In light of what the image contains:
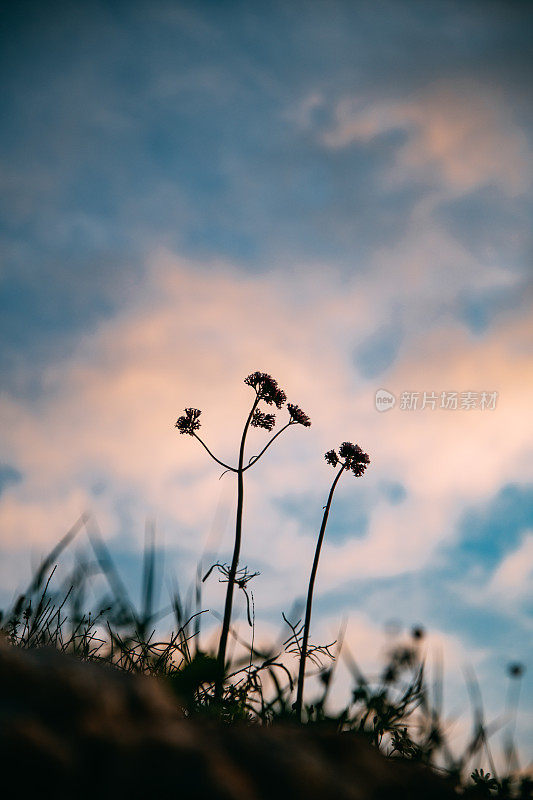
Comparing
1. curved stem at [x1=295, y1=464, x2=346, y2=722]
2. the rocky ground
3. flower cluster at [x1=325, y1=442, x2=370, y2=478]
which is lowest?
the rocky ground

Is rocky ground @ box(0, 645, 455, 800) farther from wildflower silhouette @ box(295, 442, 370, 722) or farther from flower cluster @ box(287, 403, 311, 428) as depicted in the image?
flower cluster @ box(287, 403, 311, 428)

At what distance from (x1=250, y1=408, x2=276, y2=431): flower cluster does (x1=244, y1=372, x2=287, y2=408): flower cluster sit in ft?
0.49

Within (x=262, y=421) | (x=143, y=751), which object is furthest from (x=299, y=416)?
(x=143, y=751)

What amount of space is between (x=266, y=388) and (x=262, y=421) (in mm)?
305

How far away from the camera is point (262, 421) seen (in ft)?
16.9

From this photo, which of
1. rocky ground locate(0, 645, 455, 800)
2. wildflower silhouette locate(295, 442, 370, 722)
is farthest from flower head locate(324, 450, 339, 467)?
rocky ground locate(0, 645, 455, 800)

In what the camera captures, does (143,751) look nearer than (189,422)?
A: Yes

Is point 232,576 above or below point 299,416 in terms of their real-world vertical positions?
below

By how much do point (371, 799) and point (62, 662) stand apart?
0.99 meters

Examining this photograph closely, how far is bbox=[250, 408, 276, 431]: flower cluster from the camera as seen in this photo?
5.13 metres

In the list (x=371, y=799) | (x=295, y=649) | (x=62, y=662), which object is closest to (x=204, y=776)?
(x=371, y=799)

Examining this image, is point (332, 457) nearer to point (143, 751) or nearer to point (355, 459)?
point (355, 459)

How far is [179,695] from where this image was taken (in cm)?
320

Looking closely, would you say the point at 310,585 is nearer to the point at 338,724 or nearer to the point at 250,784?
the point at 338,724
